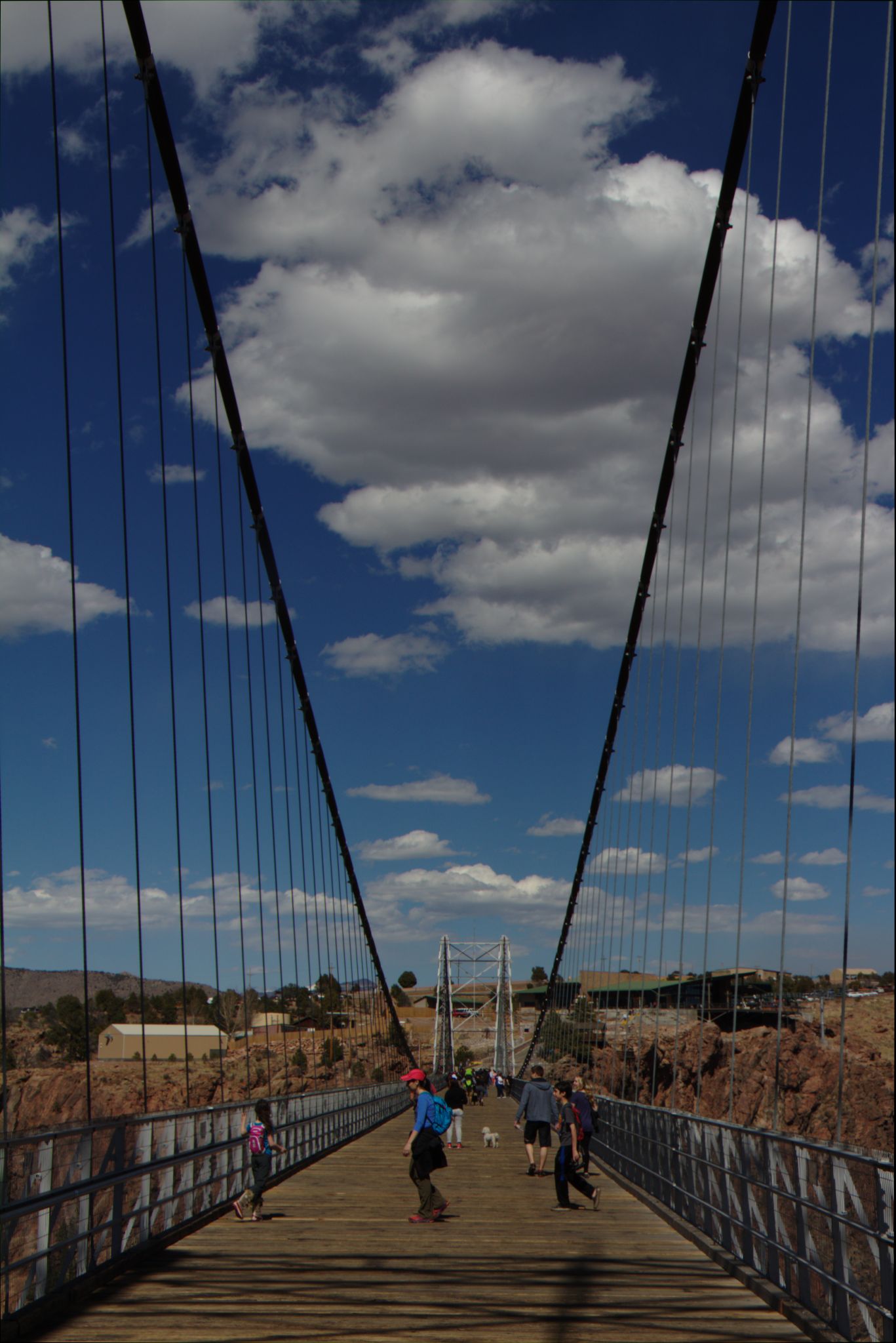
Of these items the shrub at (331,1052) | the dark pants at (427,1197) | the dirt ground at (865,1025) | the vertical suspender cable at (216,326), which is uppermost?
the vertical suspender cable at (216,326)

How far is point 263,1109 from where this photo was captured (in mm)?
12578

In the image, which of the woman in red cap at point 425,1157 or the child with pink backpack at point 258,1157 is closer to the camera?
the child with pink backpack at point 258,1157

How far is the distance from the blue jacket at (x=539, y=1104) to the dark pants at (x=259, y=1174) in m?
4.24

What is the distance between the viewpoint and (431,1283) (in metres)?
8.13

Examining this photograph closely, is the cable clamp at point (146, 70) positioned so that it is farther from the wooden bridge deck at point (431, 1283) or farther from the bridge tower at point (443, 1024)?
the bridge tower at point (443, 1024)

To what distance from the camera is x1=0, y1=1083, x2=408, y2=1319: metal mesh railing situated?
670 cm

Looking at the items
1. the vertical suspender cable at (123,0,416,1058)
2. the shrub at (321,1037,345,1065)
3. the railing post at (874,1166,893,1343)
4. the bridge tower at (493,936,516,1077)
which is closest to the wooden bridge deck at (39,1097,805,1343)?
the railing post at (874,1166,893,1343)

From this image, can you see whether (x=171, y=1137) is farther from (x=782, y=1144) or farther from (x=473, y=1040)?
(x=473, y=1040)

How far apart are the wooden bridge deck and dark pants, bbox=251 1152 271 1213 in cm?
19

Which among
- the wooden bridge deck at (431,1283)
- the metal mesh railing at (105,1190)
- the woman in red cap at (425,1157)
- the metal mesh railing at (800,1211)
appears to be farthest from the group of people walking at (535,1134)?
the metal mesh railing at (105,1190)

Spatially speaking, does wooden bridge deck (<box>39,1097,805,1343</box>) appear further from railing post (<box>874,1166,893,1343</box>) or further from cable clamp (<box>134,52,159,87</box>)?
cable clamp (<box>134,52,159,87</box>)

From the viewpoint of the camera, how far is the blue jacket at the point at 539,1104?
15.6 m

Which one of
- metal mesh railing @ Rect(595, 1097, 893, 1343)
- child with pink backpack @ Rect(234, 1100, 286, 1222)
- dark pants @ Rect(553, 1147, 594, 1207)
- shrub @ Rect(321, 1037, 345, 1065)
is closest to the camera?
metal mesh railing @ Rect(595, 1097, 893, 1343)

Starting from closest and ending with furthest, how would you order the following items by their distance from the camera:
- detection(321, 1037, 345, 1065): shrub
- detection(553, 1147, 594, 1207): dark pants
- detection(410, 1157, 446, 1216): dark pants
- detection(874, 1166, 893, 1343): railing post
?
detection(874, 1166, 893, 1343): railing post
detection(410, 1157, 446, 1216): dark pants
detection(553, 1147, 594, 1207): dark pants
detection(321, 1037, 345, 1065): shrub
